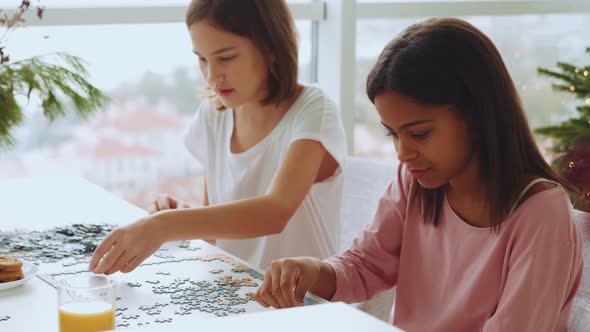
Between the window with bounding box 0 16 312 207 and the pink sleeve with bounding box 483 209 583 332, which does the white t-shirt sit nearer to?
the pink sleeve with bounding box 483 209 583 332

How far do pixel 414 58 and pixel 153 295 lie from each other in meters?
0.71

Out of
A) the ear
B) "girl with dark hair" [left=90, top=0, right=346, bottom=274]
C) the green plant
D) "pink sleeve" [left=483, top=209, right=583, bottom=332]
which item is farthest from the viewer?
the ear

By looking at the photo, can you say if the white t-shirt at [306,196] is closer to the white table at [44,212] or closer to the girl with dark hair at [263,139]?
the girl with dark hair at [263,139]

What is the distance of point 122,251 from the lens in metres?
1.81

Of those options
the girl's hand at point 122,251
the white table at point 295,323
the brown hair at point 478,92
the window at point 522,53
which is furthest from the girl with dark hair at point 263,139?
the window at point 522,53

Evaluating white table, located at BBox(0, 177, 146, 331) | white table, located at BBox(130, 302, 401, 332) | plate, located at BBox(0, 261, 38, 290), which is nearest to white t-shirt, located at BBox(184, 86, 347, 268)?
white table, located at BBox(0, 177, 146, 331)

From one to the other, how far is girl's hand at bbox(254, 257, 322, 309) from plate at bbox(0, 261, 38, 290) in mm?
501

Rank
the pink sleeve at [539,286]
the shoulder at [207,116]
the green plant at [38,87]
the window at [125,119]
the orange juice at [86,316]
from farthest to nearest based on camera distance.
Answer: the window at [125,119] < the shoulder at [207,116] < the green plant at [38,87] < the pink sleeve at [539,286] < the orange juice at [86,316]

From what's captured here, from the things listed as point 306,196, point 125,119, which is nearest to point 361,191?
point 306,196

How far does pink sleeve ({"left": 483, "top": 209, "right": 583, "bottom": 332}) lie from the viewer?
1.59 meters

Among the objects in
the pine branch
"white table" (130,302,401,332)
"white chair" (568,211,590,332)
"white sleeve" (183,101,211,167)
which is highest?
the pine branch

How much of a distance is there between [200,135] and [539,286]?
4.86 ft

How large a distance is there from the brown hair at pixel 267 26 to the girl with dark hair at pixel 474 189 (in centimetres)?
70

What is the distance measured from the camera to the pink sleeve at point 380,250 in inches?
76.8
